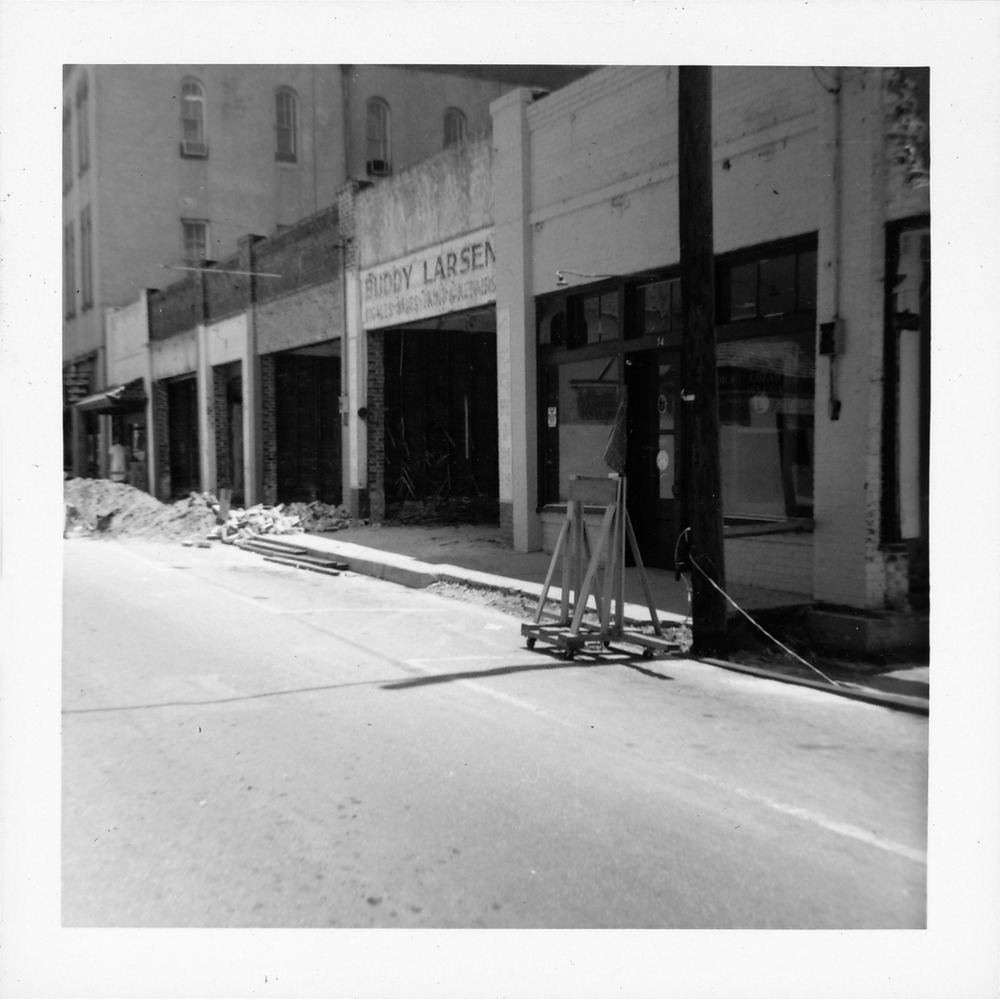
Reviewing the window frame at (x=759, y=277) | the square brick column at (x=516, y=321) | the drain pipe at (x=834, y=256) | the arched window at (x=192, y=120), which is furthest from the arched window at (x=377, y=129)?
the drain pipe at (x=834, y=256)

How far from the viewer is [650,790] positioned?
5.05 metres

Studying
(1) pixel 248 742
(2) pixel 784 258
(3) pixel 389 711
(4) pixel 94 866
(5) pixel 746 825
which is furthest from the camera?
(2) pixel 784 258

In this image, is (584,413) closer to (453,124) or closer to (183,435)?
(183,435)

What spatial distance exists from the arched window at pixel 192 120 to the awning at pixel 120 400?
6622 millimetres

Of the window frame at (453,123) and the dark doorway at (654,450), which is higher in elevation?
the window frame at (453,123)

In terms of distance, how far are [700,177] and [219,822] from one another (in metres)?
5.96

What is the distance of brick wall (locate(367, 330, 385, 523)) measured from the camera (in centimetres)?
1983

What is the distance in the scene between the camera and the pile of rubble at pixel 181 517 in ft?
64.2

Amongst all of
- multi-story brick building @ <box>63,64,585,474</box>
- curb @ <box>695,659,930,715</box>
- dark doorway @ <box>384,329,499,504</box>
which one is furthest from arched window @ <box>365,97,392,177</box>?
curb @ <box>695,659,930,715</box>

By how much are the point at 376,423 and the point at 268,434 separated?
16.9 feet

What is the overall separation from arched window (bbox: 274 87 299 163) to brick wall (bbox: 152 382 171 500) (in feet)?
24.9

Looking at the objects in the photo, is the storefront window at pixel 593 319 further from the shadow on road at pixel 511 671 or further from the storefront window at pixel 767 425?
the shadow on road at pixel 511 671
